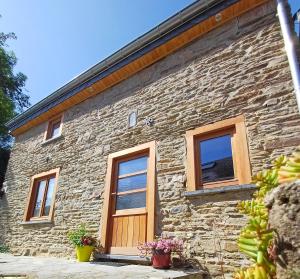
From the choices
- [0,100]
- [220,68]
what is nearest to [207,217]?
[220,68]

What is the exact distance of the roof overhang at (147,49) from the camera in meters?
5.22

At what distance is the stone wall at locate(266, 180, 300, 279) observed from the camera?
1636 mm

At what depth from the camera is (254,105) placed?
14.2 ft

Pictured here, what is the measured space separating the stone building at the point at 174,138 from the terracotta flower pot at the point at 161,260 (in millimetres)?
414

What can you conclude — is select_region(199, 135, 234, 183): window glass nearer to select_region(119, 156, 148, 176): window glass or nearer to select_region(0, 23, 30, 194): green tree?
select_region(119, 156, 148, 176): window glass

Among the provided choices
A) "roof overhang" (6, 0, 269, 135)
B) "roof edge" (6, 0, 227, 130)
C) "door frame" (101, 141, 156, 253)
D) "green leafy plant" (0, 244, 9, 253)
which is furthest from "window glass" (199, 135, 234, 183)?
"green leafy plant" (0, 244, 9, 253)

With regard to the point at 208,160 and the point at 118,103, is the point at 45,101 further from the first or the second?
the point at 208,160

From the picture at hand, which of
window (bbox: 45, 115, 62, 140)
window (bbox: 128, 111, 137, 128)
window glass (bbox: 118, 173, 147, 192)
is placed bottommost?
window glass (bbox: 118, 173, 147, 192)

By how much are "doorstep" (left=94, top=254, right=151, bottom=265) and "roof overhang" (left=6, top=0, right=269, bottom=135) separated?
4.15 m

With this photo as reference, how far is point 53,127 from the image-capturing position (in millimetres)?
8930

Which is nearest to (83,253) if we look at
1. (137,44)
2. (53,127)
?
(137,44)

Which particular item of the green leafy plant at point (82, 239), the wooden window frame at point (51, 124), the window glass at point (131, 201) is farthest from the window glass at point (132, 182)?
the wooden window frame at point (51, 124)

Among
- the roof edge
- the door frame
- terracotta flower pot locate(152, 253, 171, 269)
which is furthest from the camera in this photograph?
the roof edge

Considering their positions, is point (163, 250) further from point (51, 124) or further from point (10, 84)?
point (10, 84)
